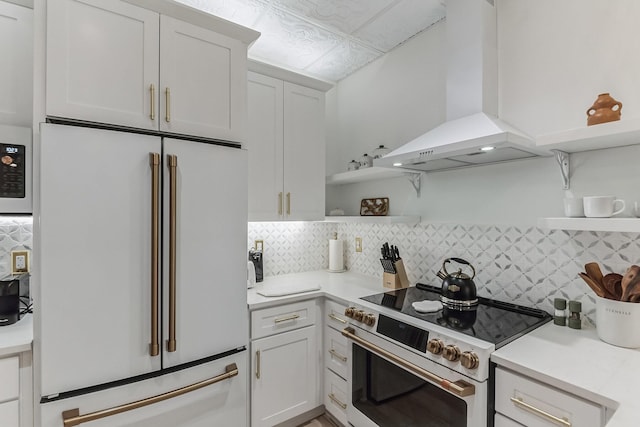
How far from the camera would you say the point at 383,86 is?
2.59 m

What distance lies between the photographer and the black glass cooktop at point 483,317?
136 centimetres

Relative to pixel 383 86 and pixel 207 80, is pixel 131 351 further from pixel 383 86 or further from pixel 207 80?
pixel 383 86

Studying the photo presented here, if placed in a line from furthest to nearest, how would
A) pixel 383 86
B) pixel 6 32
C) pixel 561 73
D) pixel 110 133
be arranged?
pixel 383 86
pixel 561 73
pixel 6 32
pixel 110 133

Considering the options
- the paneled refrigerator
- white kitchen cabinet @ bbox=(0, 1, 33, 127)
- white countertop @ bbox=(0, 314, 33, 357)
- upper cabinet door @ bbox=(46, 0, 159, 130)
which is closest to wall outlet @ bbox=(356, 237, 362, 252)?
the paneled refrigerator

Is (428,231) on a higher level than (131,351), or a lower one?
higher

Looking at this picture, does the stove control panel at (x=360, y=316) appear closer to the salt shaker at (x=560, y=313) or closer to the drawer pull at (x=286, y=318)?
the drawer pull at (x=286, y=318)

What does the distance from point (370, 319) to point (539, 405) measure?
81cm

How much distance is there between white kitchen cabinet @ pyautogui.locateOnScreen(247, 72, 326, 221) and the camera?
2154mm

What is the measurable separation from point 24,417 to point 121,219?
91 cm

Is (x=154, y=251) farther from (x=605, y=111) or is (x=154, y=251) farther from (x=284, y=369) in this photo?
(x=605, y=111)

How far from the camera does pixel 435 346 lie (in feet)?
4.47

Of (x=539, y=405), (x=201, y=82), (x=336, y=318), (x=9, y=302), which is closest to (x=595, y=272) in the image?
(x=539, y=405)

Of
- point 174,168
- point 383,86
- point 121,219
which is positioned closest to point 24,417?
point 121,219

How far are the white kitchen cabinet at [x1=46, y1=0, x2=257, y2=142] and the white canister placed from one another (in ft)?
6.33
